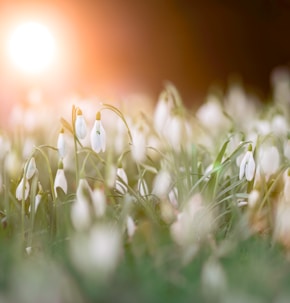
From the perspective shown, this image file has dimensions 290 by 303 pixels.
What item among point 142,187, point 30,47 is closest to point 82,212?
point 142,187

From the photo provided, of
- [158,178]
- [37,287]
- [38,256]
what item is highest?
[158,178]

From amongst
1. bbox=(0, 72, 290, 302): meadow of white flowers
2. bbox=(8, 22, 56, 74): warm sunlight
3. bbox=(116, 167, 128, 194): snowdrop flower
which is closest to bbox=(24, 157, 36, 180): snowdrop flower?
bbox=(0, 72, 290, 302): meadow of white flowers

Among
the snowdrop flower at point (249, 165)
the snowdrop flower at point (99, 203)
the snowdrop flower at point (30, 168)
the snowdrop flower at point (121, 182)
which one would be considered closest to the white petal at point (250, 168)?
the snowdrop flower at point (249, 165)

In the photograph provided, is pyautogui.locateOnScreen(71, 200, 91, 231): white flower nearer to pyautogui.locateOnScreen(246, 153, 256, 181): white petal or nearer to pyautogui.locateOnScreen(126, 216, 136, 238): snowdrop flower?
pyautogui.locateOnScreen(126, 216, 136, 238): snowdrop flower

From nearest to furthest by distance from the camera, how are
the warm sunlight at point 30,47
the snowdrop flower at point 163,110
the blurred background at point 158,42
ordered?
Result: 1. the snowdrop flower at point 163,110
2. the warm sunlight at point 30,47
3. the blurred background at point 158,42

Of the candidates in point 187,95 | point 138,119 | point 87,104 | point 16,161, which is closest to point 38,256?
point 16,161

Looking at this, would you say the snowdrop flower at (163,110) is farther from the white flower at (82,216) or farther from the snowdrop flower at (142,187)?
the white flower at (82,216)

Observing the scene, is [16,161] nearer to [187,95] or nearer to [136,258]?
[136,258]
